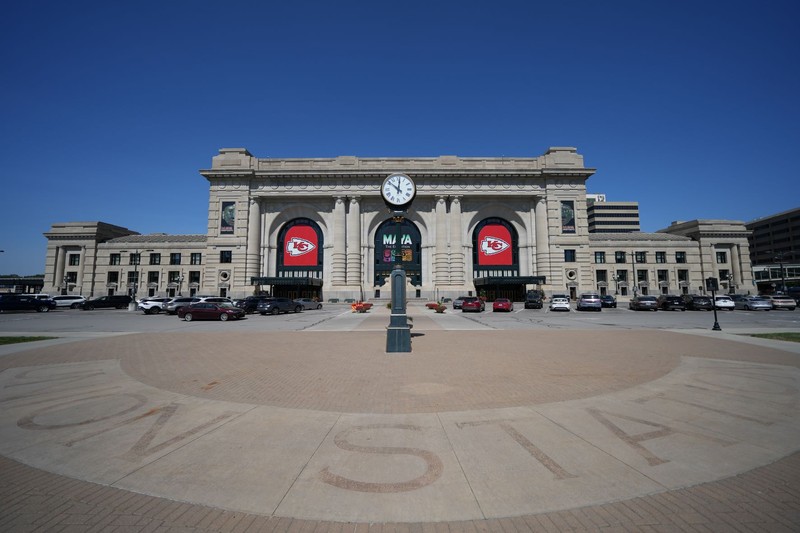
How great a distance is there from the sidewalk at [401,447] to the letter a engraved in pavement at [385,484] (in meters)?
0.02

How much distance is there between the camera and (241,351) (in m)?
12.0

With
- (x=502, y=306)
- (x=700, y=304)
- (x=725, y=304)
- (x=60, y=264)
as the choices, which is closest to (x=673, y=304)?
(x=700, y=304)

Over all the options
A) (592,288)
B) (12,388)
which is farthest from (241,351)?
(592,288)

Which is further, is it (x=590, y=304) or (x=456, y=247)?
(x=456, y=247)

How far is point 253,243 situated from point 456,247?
3503 centimetres

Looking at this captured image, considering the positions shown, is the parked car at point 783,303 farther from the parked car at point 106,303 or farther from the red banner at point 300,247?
the parked car at point 106,303

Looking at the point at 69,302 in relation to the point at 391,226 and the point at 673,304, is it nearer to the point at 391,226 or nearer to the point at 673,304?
the point at 391,226

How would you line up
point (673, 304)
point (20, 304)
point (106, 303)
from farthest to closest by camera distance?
point (106, 303), point (20, 304), point (673, 304)

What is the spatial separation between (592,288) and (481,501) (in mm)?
66055

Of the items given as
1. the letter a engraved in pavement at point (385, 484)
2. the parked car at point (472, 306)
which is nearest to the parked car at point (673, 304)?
the parked car at point (472, 306)

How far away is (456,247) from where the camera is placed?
203 ft

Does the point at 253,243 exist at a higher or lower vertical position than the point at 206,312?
higher

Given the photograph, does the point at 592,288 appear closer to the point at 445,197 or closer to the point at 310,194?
the point at 445,197

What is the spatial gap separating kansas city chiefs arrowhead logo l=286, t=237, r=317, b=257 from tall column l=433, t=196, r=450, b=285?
21.7 m
